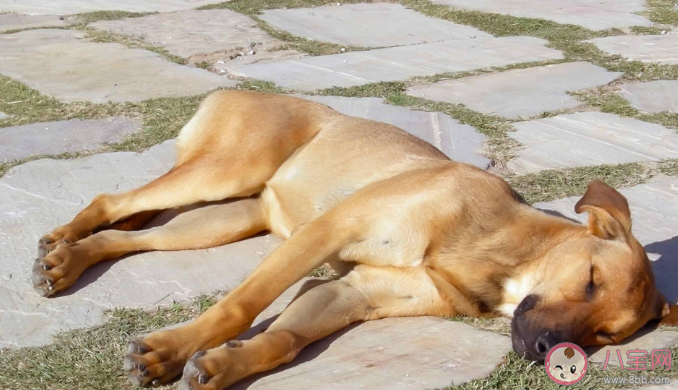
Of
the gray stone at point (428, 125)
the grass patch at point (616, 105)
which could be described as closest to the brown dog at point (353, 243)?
the gray stone at point (428, 125)

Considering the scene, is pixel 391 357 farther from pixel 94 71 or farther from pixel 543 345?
pixel 94 71

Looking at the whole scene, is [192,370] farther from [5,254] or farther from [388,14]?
[388,14]

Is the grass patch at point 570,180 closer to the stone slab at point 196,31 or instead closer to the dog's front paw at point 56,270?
the dog's front paw at point 56,270

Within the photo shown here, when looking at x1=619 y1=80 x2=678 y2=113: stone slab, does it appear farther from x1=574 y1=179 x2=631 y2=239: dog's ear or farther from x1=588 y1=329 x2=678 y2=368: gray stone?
x1=588 y1=329 x2=678 y2=368: gray stone

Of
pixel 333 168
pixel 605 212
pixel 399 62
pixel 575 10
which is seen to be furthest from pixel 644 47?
pixel 605 212

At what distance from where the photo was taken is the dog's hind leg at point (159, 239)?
12.7ft

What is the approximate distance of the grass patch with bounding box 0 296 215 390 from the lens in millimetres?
3164

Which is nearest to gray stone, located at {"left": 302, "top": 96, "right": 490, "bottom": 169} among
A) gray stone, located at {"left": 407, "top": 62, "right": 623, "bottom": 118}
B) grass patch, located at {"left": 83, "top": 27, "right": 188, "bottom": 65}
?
gray stone, located at {"left": 407, "top": 62, "right": 623, "bottom": 118}

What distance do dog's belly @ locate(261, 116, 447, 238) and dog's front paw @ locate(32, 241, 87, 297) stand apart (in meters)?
1.03

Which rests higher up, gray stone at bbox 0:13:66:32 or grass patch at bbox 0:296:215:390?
gray stone at bbox 0:13:66:32

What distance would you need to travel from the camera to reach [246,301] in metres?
3.45

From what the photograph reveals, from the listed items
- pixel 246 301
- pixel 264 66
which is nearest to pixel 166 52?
pixel 264 66

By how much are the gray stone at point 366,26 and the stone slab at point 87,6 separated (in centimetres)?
108

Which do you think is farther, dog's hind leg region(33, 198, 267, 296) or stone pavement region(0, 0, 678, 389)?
dog's hind leg region(33, 198, 267, 296)
